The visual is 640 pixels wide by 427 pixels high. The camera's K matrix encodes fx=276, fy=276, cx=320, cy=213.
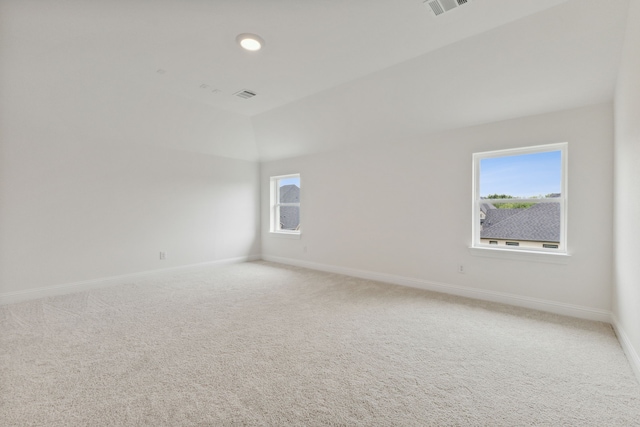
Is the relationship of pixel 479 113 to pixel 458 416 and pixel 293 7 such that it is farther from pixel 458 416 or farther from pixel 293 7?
pixel 458 416

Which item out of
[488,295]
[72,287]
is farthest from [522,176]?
[72,287]

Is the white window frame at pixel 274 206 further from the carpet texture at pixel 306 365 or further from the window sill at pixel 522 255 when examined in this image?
the window sill at pixel 522 255

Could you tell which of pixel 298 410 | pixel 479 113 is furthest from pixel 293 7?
pixel 298 410

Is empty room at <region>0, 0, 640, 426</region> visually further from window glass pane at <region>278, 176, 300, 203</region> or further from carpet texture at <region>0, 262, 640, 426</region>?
window glass pane at <region>278, 176, 300, 203</region>

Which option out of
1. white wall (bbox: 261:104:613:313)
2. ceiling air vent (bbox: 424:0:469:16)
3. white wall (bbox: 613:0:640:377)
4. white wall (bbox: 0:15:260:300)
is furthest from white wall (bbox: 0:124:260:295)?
white wall (bbox: 613:0:640:377)

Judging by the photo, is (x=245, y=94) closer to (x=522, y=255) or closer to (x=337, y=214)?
(x=337, y=214)

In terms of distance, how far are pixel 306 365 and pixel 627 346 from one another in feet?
8.29

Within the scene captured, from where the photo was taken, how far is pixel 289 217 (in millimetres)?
6121

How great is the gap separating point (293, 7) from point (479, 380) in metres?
3.10

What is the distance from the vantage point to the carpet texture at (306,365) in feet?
5.10

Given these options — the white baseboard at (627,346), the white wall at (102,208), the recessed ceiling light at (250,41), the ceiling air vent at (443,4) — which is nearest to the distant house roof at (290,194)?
the white wall at (102,208)

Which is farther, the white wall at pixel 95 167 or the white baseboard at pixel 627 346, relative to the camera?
the white wall at pixel 95 167

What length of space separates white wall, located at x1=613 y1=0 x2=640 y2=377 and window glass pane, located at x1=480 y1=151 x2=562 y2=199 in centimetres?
55

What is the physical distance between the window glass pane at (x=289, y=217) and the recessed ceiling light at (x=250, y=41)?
3.48m
